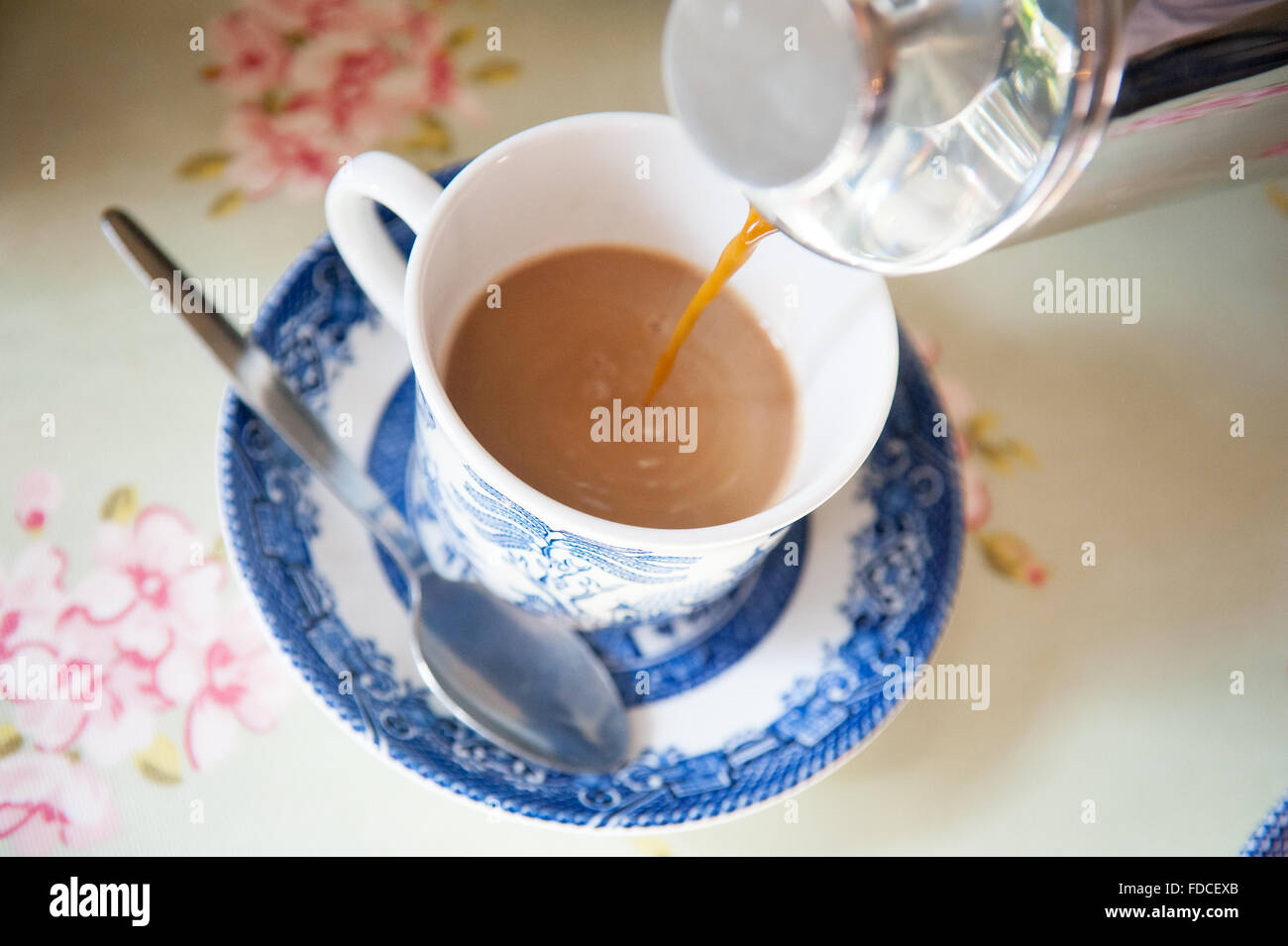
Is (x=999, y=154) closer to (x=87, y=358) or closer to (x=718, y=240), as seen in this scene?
(x=718, y=240)

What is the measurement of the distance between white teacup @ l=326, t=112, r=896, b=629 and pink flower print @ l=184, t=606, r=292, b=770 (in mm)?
141

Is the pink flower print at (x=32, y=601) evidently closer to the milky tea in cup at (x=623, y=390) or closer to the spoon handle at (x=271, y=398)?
the spoon handle at (x=271, y=398)

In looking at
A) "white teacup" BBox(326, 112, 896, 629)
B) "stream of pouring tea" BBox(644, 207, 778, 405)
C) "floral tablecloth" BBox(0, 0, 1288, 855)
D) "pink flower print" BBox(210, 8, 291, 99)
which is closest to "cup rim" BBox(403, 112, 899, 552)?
"white teacup" BBox(326, 112, 896, 629)

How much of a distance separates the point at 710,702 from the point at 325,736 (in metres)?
0.26

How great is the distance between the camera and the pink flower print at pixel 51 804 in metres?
0.63

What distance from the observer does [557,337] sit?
2.46ft

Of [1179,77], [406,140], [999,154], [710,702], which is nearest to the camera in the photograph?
[1179,77]

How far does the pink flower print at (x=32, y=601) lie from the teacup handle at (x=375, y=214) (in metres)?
0.31

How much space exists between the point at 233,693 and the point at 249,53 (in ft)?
1.83

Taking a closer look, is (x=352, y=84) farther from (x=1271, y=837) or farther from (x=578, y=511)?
(x=1271, y=837)

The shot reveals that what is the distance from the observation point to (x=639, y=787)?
2.03ft

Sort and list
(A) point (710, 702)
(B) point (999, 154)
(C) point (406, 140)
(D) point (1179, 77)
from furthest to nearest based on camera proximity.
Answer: (C) point (406, 140) < (A) point (710, 702) < (B) point (999, 154) < (D) point (1179, 77)
